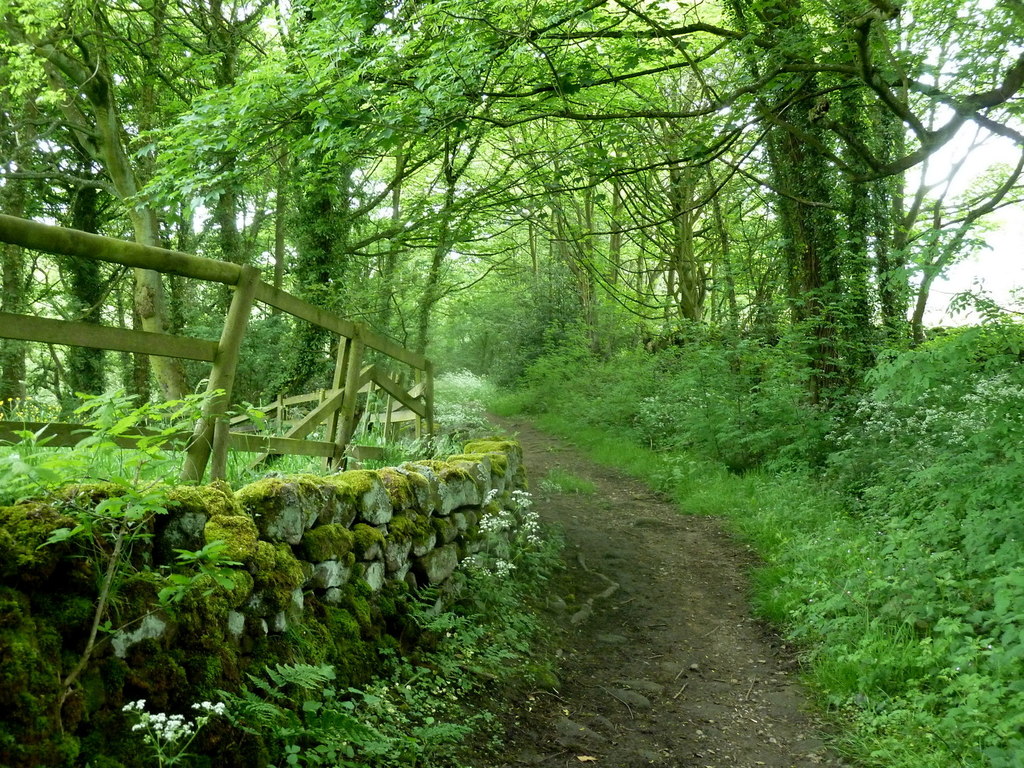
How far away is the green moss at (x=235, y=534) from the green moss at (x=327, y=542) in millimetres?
458

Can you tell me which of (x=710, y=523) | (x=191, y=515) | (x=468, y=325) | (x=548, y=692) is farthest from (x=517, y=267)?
(x=191, y=515)

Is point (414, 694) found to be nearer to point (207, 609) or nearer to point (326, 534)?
point (326, 534)

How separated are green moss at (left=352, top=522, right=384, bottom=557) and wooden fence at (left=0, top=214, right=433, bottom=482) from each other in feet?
2.43

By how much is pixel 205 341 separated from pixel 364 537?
57.9 inches

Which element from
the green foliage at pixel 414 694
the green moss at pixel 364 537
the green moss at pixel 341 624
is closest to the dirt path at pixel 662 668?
the green foliage at pixel 414 694

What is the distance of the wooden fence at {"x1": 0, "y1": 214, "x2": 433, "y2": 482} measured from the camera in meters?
2.75

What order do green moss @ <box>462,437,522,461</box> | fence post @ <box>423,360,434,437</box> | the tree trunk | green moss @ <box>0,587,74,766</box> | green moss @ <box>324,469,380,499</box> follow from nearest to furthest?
green moss @ <box>0,587,74,766</box> < green moss @ <box>324,469,380,499</box> < fence post @ <box>423,360,434,437</box> < green moss @ <box>462,437,522,461</box> < the tree trunk

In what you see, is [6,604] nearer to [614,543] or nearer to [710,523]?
[614,543]

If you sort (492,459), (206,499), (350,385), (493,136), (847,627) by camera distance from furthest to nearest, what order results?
(493,136)
(492,459)
(350,385)
(847,627)
(206,499)

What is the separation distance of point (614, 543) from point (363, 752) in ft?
17.4

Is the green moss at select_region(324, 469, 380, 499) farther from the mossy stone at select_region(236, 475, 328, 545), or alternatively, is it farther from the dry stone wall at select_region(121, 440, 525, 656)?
the mossy stone at select_region(236, 475, 328, 545)

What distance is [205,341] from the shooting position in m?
3.34

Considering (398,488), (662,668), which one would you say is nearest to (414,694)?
(398,488)

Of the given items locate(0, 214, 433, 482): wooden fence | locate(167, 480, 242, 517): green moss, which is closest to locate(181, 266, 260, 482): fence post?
locate(0, 214, 433, 482): wooden fence
